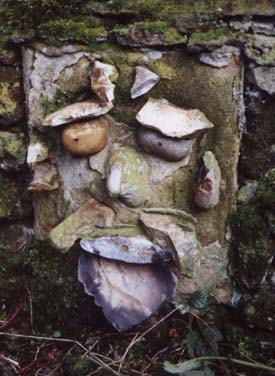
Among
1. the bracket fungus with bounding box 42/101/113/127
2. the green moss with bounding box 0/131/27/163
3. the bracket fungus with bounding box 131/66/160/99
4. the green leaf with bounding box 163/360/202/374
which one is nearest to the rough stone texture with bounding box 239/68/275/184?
the bracket fungus with bounding box 131/66/160/99

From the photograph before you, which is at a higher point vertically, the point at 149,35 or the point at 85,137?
the point at 149,35

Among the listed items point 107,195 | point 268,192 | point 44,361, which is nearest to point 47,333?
point 44,361

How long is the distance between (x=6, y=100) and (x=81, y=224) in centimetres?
37

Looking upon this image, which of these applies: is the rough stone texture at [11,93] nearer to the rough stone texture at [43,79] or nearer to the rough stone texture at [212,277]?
the rough stone texture at [43,79]

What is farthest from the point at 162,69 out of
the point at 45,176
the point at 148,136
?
the point at 45,176

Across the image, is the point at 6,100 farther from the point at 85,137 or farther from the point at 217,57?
the point at 217,57

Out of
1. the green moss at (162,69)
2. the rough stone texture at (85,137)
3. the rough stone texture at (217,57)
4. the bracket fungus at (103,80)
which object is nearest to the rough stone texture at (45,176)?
the rough stone texture at (85,137)

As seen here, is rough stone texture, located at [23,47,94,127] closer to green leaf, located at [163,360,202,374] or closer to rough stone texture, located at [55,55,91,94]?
rough stone texture, located at [55,55,91,94]

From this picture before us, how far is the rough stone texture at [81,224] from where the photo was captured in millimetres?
1279

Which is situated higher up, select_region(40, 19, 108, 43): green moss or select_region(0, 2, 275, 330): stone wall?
select_region(40, 19, 108, 43): green moss

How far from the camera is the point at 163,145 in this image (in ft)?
3.99

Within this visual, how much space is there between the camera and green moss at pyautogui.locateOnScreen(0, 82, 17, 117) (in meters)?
1.35

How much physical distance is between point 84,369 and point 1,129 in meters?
0.63

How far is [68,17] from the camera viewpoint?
125 cm
